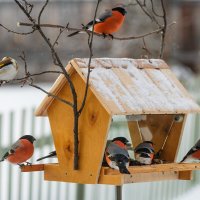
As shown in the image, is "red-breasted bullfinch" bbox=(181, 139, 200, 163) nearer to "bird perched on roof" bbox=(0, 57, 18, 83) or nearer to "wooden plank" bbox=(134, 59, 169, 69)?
"wooden plank" bbox=(134, 59, 169, 69)

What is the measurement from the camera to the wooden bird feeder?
5194mm

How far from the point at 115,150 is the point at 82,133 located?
0.26 m

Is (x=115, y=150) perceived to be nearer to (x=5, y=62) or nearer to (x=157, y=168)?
(x=157, y=168)

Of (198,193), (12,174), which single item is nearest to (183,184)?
(198,193)

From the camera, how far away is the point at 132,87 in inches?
215

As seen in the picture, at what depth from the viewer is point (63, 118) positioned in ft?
18.0

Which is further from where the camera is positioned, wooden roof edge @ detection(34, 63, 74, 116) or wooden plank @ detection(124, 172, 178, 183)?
wooden roof edge @ detection(34, 63, 74, 116)

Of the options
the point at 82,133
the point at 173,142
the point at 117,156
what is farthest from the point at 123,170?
the point at 173,142

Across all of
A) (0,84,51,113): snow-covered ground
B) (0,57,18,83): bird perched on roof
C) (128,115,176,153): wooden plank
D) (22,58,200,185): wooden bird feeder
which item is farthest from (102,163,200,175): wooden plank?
(0,84,51,113): snow-covered ground

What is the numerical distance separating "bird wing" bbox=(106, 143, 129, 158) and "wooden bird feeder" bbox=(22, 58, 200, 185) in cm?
9

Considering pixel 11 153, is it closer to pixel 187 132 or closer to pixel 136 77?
pixel 136 77

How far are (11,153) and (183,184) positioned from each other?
6109mm

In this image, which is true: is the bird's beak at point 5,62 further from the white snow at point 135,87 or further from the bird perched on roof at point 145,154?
the bird perched on roof at point 145,154

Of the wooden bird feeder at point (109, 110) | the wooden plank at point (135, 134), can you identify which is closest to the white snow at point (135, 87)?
the wooden bird feeder at point (109, 110)
